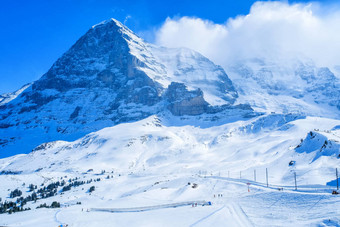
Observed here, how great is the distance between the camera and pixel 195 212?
7175 cm

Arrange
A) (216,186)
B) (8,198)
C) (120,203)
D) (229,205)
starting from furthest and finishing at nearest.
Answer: (8,198) < (216,186) < (120,203) < (229,205)

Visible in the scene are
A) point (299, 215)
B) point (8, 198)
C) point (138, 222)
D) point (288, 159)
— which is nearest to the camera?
point (299, 215)

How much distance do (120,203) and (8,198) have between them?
107 m

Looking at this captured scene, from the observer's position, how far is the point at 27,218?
3474 inches

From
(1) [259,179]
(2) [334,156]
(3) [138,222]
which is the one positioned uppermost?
(2) [334,156]

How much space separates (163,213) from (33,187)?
14991 centimetres

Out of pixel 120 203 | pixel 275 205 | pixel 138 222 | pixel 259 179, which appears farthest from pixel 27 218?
pixel 259 179

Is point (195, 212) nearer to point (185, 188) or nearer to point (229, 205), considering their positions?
point (229, 205)

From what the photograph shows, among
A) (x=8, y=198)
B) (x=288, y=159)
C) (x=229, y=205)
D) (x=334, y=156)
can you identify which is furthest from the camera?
(x=8, y=198)

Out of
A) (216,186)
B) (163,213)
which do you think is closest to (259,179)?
(216,186)

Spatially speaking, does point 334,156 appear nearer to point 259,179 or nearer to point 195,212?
point 259,179

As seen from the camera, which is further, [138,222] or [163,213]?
[163,213]

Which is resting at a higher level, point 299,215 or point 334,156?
point 334,156

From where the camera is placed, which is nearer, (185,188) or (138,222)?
(138,222)
